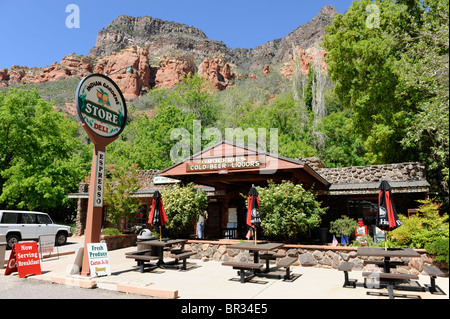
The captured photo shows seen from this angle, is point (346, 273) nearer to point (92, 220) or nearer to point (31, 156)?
point (92, 220)

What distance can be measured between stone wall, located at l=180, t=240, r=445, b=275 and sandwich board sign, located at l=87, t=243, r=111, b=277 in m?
3.56

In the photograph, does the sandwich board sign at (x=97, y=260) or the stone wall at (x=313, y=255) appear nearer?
the sandwich board sign at (x=97, y=260)

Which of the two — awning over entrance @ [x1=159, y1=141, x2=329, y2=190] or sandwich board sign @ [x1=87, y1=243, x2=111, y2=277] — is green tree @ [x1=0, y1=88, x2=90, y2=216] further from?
sandwich board sign @ [x1=87, y1=243, x2=111, y2=277]

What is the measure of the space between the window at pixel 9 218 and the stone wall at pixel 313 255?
8.21 metres

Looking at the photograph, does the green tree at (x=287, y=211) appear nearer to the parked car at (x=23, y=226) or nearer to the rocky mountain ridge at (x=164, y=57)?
the parked car at (x=23, y=226)

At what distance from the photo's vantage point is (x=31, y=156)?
72.0 ft

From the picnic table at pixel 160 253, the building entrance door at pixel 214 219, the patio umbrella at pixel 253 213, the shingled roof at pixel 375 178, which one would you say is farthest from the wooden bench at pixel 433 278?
the building entrance door at pixel 214 219

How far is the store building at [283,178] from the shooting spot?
11297mm

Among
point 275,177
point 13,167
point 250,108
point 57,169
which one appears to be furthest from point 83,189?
point 250,108

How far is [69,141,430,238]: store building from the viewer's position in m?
11.3

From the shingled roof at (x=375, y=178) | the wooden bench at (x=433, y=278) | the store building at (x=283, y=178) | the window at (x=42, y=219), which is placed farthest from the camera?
the window at (x=42, y=219)

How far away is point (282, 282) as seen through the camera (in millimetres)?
7578
